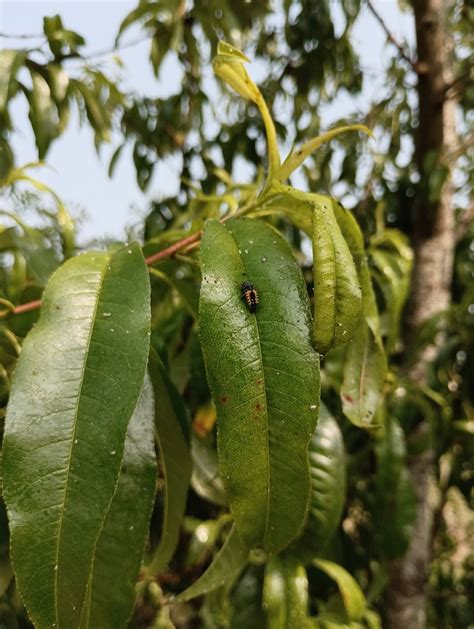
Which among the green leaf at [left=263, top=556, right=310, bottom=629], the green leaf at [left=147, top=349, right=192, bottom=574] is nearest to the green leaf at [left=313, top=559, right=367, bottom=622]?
the green leaf at [left=263, top=556, right=310, bottom=629]

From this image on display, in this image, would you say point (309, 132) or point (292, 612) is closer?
point (292, 612)

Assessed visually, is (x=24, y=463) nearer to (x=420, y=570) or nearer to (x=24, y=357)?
(x=24, y=357)

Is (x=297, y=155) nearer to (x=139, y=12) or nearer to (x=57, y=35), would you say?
(x=57, y=35)

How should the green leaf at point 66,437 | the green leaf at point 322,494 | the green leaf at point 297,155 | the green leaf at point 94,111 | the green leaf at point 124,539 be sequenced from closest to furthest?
1. the green leaf at point 66,437
2. the green leaf at point 124,539
3. the green leaf at point 297,155
4. the green leaf at point 322,494
5. the green leaf at point 94,111

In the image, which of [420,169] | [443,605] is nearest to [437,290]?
[420,169]

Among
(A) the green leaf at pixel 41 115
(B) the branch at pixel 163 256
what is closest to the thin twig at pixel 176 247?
(B) the branch at pixel 163 256

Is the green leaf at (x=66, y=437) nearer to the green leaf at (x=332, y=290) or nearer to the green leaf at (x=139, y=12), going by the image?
the green leaf at (x=332, y=290)

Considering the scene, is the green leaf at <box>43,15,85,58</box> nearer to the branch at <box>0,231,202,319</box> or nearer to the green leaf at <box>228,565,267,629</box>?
the branch at <box>0,231,202,319</box>
